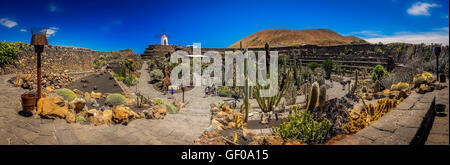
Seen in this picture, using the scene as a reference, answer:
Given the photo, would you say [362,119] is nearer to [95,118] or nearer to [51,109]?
[95,118]

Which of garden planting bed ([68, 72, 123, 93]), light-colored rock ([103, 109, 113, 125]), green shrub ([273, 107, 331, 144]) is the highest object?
garden planting bed ([68, 72, 123, 93])

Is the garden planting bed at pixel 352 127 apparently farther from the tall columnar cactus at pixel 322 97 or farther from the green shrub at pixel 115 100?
the green shrub at pixel 115 100

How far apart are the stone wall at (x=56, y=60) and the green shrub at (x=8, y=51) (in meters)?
0.25

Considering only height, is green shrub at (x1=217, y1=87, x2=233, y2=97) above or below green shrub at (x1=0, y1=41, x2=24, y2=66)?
below

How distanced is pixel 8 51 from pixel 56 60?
3.96 meters

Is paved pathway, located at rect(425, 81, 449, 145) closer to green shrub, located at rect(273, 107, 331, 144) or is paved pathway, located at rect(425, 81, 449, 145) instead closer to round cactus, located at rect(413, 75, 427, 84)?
green shrub, located at rect(273, 107, 331, 144)

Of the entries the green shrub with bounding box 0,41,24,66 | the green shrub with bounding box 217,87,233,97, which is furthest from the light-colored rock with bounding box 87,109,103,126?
the green shrub with bounding box 0,41,24,66

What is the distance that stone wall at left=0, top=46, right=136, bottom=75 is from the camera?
953cm

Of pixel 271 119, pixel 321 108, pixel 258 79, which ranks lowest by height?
pixel 271 119

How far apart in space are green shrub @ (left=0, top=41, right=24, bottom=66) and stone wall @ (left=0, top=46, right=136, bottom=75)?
249 millimetres
